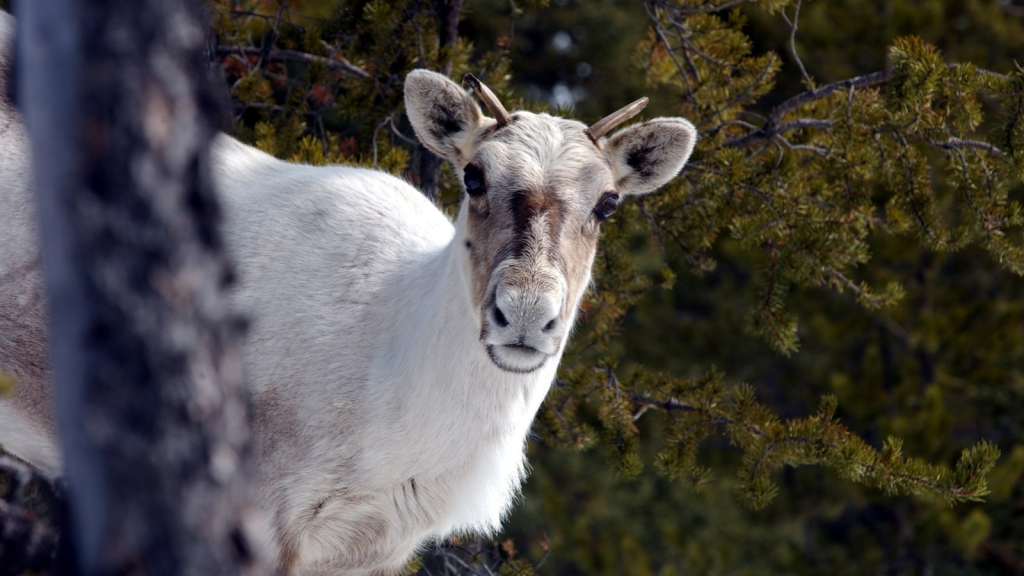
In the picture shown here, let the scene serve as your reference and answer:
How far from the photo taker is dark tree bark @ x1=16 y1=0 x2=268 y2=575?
1282mm

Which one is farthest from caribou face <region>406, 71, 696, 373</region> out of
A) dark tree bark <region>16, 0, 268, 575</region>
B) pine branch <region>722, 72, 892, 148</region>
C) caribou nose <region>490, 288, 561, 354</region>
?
dark tree bark <region>16, 0, 268, 575</region>

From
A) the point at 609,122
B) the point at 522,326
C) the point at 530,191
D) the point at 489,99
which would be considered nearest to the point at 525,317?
the point at 522,326

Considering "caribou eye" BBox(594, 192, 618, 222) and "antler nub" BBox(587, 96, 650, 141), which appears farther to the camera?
"antler nub" BBox(587, 96, 650, 141)

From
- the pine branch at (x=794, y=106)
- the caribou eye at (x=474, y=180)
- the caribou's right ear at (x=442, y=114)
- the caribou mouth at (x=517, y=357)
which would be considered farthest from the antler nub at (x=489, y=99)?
the pine branch at (x=794, y=106)

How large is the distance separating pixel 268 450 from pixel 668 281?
8.05 feet

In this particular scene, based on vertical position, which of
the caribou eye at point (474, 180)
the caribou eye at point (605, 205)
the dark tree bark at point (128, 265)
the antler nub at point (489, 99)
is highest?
the dark tree bark at point (128, 265)

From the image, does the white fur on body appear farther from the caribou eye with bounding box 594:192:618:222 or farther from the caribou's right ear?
the caribou eye with bounding box 594:192:618:222

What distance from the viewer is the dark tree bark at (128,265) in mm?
1282

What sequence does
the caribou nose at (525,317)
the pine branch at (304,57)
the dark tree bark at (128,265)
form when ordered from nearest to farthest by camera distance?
the dark tree bark at (128,265), the caribou nose at (525,317), the pine branch at (304,57)

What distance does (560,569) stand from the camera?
1586 cm

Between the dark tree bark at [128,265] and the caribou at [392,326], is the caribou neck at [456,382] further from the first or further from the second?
the dark tree bark at [128,265]

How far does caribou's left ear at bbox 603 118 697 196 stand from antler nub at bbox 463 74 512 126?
493 millimetres

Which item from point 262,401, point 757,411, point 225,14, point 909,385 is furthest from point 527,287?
point 909,385

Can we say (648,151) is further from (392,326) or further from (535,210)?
(392,326)
